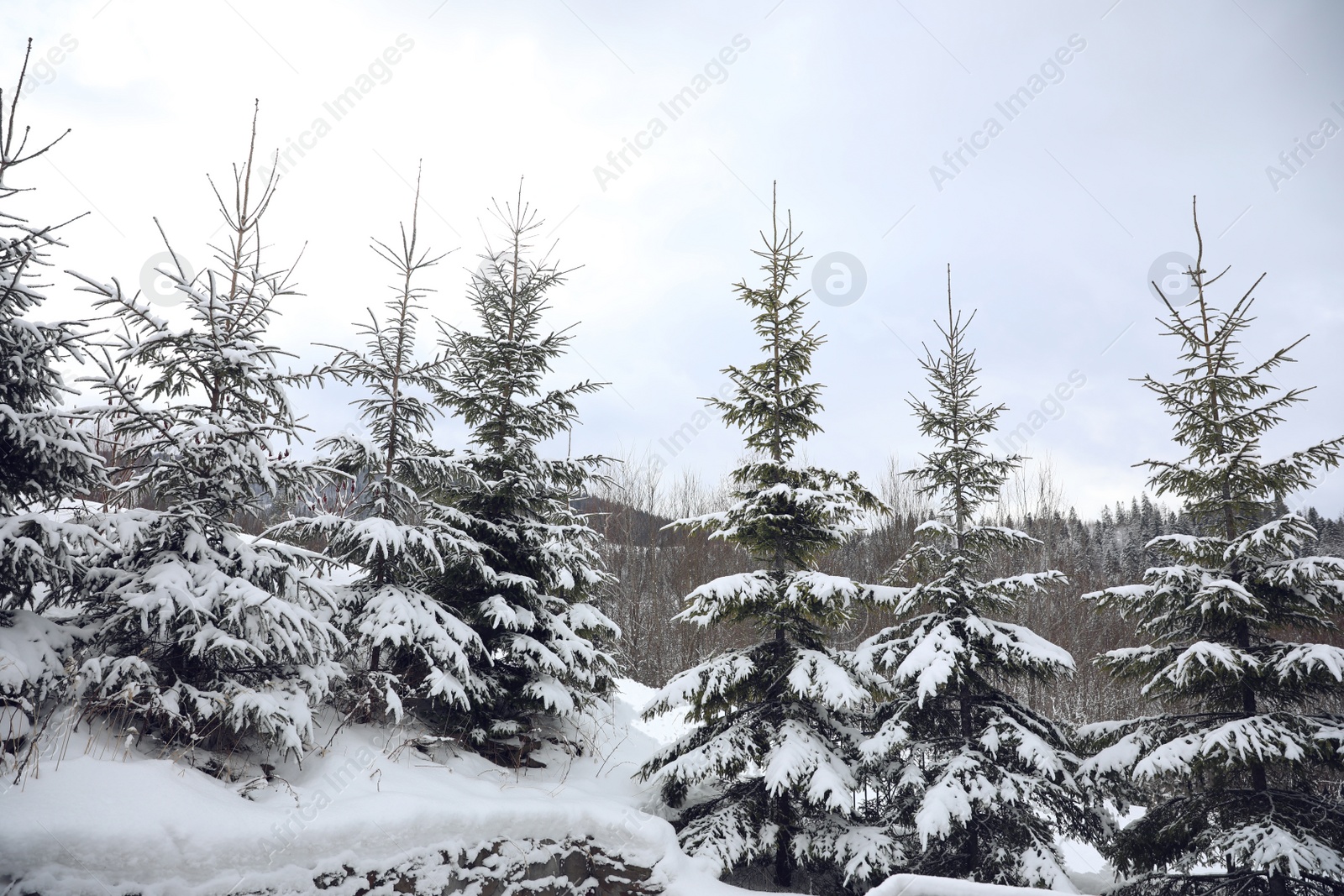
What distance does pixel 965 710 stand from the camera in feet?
23.2

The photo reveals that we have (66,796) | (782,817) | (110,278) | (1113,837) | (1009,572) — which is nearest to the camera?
(66,796)

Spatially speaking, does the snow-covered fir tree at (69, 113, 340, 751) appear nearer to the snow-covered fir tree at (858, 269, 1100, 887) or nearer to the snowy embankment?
the snowy embankment

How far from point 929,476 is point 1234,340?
338 cm

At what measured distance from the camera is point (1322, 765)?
19.1 feet

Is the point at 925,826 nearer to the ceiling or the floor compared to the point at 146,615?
nearer to the floor

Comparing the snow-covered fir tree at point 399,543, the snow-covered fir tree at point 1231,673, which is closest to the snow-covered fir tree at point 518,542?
the snow-covered fir tree at point 399,543

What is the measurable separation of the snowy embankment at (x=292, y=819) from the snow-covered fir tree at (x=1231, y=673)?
3.97 metres

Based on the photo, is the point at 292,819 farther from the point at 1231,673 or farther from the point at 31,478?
the point at 1231,673

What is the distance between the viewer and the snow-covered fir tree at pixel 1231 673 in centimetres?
550

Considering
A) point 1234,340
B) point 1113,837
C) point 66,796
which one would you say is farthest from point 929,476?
point 66,796

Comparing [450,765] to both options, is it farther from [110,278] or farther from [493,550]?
[110,278]

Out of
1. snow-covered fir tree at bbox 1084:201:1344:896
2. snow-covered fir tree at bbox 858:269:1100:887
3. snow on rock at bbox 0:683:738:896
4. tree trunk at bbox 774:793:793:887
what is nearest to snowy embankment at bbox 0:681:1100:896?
snow on rock at bbox 0:683:738:896

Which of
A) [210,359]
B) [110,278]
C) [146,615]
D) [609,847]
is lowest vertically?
[609,847]

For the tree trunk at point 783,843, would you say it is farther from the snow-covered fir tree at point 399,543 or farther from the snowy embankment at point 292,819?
the snow-covered fir tree at point 399,543
